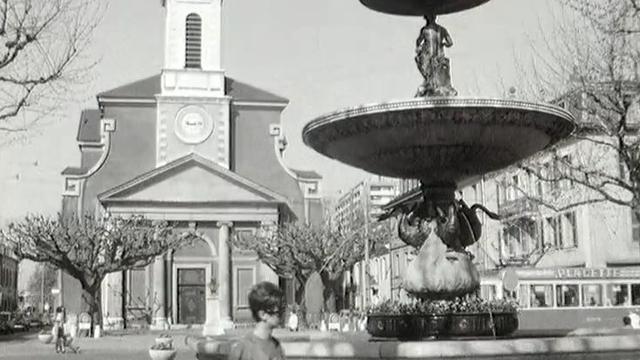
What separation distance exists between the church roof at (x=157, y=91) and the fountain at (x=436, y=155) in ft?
153

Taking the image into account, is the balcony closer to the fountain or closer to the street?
the street

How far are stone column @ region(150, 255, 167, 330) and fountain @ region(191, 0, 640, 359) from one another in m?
40.8

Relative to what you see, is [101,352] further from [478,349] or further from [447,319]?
[478,349]

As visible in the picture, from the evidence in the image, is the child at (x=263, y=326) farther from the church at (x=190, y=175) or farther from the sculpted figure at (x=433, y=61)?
the church at (x=190, y=175)

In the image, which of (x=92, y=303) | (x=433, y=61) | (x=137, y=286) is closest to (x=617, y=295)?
(x=92, y=303)

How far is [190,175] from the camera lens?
54.4 m

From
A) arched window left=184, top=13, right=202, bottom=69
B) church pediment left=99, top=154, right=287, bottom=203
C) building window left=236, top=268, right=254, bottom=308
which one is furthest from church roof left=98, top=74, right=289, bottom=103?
building window left=236, top=268, right=254, bottom=308

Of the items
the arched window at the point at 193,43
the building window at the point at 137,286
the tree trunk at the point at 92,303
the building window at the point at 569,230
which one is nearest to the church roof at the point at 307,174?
the arched window at the point at 193,43

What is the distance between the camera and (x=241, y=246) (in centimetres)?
5238

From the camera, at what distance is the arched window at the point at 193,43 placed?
58125 millimetres

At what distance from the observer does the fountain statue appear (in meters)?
12.1

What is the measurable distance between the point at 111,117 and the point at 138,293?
12.1 m

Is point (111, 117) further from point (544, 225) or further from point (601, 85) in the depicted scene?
point (601, 85)

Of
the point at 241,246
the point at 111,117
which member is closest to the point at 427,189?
the point at 241,246
